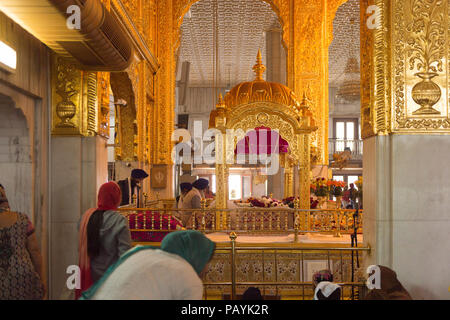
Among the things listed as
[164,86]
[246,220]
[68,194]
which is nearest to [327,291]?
[68,194]

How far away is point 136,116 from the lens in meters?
8.91

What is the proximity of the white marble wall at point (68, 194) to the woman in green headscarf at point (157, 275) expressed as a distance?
2.63 metres

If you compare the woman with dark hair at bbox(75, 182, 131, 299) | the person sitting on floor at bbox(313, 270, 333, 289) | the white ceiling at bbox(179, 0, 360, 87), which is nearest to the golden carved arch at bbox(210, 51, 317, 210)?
the person sitting on floor at bbox(313, 270, 333, 289)

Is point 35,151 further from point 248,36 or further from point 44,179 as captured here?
point 248,36

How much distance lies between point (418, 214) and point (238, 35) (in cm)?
1309

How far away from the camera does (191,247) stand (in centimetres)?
225

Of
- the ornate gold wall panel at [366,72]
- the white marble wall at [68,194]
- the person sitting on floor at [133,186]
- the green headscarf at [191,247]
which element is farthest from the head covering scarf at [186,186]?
the green headscarf at [191,247]

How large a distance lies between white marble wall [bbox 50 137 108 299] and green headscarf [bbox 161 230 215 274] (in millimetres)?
2769

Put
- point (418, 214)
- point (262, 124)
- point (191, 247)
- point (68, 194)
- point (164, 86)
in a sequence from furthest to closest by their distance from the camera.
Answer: point (164, 86)
point (262, 124)
point (68, 194)
point (418, 214)
point (191, 247)

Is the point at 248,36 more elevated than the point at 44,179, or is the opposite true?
the point at 248,36

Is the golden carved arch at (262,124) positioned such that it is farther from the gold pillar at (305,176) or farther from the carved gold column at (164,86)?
the carved gold column at (164,86)

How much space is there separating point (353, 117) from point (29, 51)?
78.2 feet

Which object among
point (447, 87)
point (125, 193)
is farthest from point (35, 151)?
point (125, 193)

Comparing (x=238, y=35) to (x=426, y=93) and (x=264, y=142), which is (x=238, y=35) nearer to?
(x=264, y=142)
